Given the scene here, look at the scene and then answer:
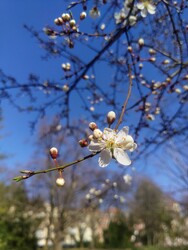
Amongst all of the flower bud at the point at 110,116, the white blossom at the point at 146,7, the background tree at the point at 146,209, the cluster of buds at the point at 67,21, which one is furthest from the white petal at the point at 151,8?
the background tree at the point at 146,209

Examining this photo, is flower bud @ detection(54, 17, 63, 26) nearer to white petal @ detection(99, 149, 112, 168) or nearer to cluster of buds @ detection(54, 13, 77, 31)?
cluster of buds @ detection(54, 13, 77, 31)

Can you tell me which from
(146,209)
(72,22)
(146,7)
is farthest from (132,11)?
(146,209)

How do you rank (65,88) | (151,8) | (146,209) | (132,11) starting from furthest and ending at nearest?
1. (146,209)
2. (65,88)
3. (132,11)
4. (151,8)

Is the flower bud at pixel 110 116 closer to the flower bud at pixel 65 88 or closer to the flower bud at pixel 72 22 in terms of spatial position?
the flower bud at pixel 72 22

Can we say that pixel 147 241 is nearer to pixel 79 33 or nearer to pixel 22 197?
pixel 22 197

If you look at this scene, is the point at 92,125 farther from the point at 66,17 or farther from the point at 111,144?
the point at 66,17

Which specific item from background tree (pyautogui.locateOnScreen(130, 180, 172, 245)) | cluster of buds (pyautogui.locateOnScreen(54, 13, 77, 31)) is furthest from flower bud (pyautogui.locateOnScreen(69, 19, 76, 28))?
background tree (pyautogui.locateOnScreen(130, 180, 172, 245))
